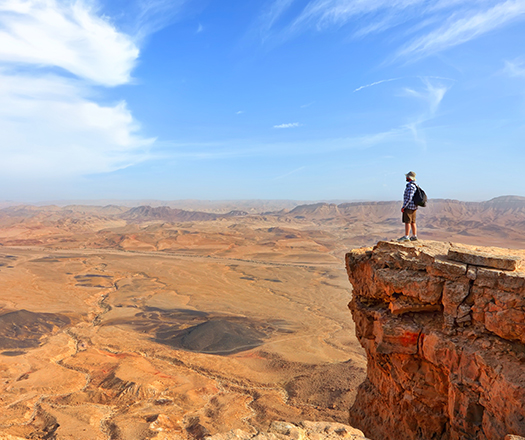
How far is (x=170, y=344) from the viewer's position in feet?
74.2

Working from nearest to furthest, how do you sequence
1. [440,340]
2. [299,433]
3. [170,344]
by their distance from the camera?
1. [299,433]
2. [440,340]
3. [170,344]

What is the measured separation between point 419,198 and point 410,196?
0.23 metres

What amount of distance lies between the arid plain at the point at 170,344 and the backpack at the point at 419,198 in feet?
33.4

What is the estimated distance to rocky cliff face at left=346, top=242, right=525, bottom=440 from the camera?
5590mm

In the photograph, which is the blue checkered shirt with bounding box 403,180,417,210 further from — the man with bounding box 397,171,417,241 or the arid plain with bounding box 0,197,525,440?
the arid plain with bounding box 0,197,525,440

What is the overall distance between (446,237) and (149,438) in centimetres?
8116

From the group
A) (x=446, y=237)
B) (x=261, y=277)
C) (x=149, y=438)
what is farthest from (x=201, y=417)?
(x=446, y=237)

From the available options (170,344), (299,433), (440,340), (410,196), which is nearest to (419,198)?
(410,196)

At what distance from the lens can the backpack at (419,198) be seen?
8904 millimetres

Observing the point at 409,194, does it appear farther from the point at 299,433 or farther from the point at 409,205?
the point at 299,433

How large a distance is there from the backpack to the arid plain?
1019 cm

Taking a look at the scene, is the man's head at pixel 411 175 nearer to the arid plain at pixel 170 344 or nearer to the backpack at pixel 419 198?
the backpack at pixel 419 198

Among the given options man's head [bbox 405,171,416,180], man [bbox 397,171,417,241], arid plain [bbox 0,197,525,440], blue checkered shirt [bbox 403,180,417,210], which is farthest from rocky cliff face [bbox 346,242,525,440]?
arid plain [bbox 0,197,525,440]

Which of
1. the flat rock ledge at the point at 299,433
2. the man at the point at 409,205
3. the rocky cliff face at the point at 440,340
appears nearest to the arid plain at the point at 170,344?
the flat rock ledge at the point at 299,433
